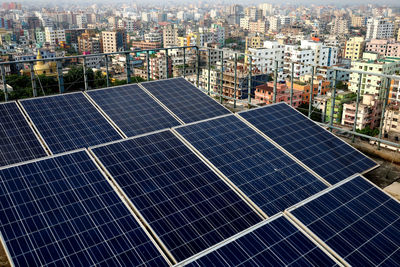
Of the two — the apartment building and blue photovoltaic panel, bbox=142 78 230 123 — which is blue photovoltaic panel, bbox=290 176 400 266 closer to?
blue photovoltaic panel, bbox=142 78 230 123

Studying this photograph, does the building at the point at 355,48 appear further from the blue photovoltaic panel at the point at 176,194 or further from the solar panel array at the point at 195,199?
the blue photovoltaic panel at the point at 176,194

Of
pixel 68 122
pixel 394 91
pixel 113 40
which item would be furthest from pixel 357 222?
pixel 113 40

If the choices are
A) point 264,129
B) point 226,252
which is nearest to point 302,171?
point 264,129

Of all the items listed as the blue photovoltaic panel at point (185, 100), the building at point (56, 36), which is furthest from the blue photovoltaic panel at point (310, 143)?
the building at point (56, 36)

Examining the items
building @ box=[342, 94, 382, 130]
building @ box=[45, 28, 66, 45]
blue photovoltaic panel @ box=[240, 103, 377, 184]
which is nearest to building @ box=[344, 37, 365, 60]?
building @ box=[342, 94, 382, 130]

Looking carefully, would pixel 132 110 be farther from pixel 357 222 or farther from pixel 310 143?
pixel 357 222
